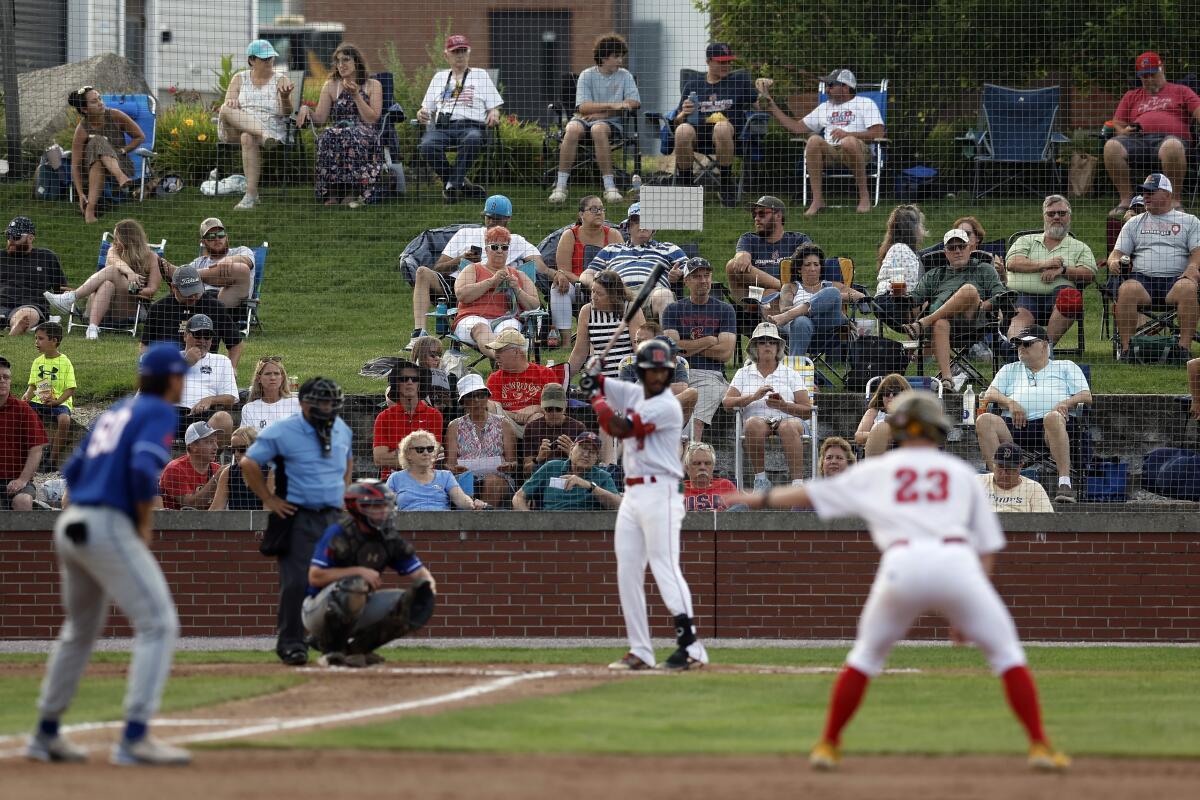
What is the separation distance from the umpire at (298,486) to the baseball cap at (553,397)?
313cm

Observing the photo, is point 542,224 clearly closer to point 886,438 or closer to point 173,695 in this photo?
point 886,438

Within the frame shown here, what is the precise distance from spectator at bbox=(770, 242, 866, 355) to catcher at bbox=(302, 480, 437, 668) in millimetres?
5774

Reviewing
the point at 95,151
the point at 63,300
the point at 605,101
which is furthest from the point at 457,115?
the point at 63,300

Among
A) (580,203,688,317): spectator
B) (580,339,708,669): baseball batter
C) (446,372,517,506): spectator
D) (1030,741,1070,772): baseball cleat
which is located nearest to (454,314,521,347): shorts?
(580,203,688,317): spectator

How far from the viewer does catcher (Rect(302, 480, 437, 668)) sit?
10609 millimetres

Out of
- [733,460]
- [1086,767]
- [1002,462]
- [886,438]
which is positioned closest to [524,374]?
[733,460]

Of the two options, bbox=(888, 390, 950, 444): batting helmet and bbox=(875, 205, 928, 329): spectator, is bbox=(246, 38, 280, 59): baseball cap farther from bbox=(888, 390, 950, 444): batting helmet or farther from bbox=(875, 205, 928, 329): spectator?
bbox=(888, 390, 950, 444): batting helmet

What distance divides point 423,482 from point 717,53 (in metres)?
7.59

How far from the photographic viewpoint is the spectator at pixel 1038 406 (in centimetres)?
1401

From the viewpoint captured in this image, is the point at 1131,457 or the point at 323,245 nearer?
the point at 1131,457

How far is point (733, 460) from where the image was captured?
14.7 meters

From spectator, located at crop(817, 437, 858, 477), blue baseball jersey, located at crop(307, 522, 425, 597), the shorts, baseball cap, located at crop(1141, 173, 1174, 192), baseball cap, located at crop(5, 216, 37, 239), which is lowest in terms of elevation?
blue baseball jersey, located at crop(307, 522, 425, 597)

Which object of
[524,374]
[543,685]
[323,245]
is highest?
[323,245]

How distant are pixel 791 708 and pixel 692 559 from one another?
443cm
